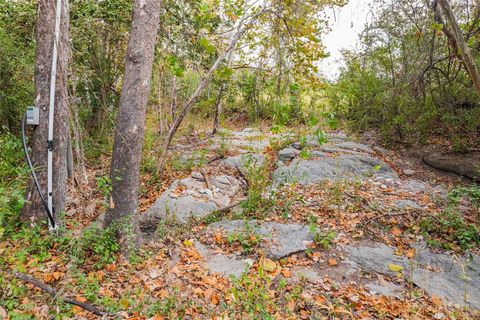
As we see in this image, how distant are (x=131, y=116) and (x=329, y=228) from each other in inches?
114

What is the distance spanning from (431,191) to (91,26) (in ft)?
23.2

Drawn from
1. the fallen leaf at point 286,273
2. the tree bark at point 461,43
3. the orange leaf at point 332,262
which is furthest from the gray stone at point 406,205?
the fallen leaf at point 286,273


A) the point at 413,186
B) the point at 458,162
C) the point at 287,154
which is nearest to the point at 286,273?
the point at 413,186

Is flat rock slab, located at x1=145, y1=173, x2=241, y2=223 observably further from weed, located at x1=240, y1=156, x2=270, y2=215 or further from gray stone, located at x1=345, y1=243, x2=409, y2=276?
gray stone, located at x1=345, y1=243, x2=409, y2=276

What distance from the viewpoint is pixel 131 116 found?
11.6 feet

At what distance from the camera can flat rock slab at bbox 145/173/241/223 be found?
444 centimetres

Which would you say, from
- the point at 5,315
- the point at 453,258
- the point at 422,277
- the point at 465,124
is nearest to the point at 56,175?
the point at 5,315

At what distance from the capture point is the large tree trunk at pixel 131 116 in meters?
3.46

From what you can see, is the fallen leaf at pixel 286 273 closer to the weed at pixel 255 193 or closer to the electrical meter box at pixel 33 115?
the weed at pixel 255 193

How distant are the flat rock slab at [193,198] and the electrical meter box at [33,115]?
1849 mm

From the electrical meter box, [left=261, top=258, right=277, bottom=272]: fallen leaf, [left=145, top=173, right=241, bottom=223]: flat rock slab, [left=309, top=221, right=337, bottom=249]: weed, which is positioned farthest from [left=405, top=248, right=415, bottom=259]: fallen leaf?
the electrical meter box

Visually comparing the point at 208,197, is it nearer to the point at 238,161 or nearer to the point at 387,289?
the point at 238,161

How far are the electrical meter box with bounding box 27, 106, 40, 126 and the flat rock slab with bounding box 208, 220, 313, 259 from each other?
2.52 m

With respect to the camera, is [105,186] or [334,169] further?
[334,169]
